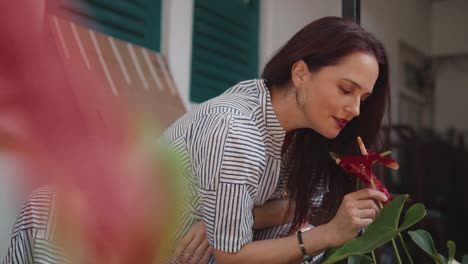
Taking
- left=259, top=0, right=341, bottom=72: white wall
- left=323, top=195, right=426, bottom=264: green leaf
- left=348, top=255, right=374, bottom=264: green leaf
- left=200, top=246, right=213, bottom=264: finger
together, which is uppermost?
left=259, top=0, right=341, bottom=72: white wall

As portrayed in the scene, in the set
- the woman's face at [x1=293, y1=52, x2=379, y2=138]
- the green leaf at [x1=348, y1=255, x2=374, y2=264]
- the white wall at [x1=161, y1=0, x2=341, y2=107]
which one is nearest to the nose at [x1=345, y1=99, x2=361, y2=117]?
the woman's face at [x1=293, y1=52, x2=379, y2=138]

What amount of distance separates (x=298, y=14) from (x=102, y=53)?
0.71 m

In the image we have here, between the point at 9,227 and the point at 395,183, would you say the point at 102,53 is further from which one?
the point at 395,183

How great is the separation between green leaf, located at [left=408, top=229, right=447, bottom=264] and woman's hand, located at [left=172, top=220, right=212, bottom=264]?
338 millimetres

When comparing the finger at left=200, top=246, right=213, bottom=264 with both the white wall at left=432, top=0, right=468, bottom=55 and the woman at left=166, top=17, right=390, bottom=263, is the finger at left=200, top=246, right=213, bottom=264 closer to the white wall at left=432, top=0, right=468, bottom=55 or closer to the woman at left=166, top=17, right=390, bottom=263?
the woman at left=166, top=17, right=390, bottom=263

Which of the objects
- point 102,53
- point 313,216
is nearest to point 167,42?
point 102,53

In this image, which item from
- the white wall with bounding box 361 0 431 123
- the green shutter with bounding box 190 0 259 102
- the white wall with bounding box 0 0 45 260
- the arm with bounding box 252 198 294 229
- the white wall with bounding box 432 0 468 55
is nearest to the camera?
the white wall with bounding box 0 0 45 260

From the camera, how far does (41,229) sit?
80cm

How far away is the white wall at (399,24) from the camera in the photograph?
5.63 feet

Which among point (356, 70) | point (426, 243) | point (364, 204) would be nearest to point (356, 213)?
point (364, 204)

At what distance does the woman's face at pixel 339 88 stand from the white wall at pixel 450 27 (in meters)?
1.11

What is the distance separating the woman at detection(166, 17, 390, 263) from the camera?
2.69ft

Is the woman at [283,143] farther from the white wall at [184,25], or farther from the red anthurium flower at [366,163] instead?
the white wall at [184,25]

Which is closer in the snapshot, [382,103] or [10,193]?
[10,193]
